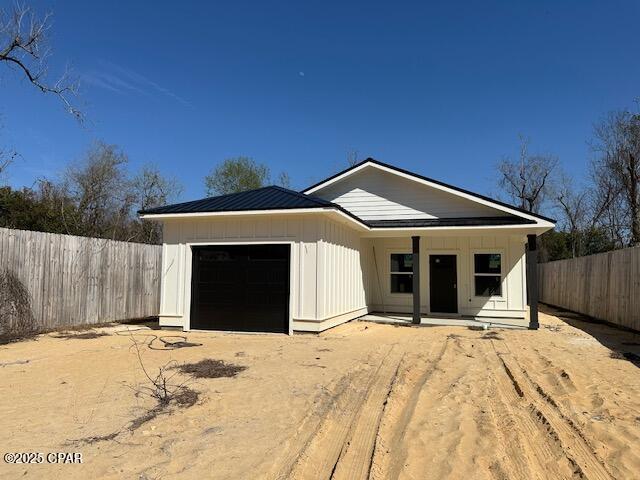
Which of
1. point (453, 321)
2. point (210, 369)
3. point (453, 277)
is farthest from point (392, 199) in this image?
point (210, 369)

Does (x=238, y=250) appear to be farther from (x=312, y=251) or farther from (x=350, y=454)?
(x=350, y=454)

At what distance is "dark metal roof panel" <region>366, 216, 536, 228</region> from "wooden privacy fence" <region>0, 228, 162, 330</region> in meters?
7.40

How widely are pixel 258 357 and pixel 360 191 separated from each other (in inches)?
356

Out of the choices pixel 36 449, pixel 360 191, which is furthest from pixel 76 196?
pixel 36 449

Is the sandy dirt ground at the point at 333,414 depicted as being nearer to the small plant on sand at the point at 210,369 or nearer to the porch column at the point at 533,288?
the small plant on sand at the point at 210,369

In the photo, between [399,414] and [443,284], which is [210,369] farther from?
[443,284]

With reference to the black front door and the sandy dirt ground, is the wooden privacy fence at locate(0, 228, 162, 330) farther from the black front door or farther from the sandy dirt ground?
the black front door

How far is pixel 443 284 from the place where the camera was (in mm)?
15977

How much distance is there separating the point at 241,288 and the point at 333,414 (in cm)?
714

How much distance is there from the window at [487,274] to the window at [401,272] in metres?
2.22

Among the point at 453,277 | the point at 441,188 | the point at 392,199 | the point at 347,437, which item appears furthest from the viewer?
the point at 453,277

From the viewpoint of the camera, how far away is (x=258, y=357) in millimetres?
8211

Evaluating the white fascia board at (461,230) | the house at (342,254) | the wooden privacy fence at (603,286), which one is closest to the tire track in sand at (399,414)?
the house at (342,254)

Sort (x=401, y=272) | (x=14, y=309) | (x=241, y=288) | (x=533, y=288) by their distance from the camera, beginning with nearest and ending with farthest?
(x=14, y=309) < (x=241, y=288) < (x=533, y=288) < (x=401, y=272)
